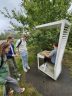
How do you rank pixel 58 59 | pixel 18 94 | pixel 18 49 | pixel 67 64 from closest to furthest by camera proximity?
pixel 18 94 → pixel 58 59 → pixel 18 49 → pixel 67 64

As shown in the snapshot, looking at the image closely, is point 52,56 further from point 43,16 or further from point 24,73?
point 43,16

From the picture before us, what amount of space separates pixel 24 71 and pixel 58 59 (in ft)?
5.99

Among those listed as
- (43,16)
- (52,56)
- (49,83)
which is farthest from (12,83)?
(43,16)

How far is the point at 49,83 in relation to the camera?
39.4ft

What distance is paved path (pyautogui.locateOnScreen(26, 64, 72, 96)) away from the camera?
425 inches

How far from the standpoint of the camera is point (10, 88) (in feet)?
29.4

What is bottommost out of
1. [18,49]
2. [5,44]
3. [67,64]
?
[67,64]

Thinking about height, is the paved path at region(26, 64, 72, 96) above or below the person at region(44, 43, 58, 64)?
below

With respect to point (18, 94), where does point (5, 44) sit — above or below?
above

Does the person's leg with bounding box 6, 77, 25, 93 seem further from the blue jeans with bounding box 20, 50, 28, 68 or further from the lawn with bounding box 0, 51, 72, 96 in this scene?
the blue jeans with bounding box 20, 50, 28, 68

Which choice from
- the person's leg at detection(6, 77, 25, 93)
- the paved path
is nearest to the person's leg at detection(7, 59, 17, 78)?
the paved path

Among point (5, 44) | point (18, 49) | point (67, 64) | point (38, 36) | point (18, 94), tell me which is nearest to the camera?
point (5, 44)

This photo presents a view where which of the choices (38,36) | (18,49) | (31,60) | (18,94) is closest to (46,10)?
(38,36)

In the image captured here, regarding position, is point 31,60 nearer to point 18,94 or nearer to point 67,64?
point 67,64
